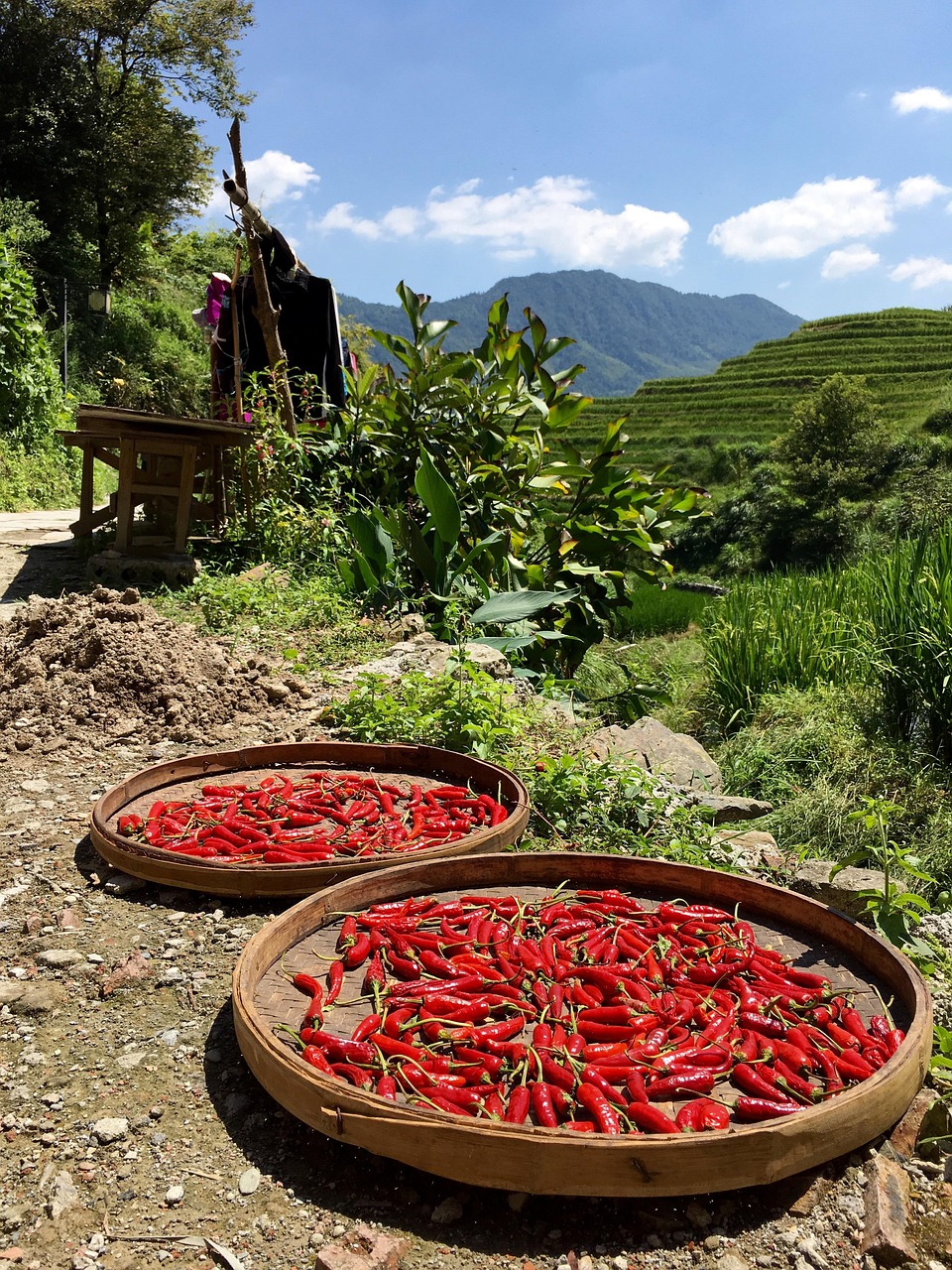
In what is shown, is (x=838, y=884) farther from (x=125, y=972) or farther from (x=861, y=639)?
(x=861, y=639)

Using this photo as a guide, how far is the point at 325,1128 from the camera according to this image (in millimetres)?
1692

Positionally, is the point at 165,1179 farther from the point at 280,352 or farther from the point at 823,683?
the point at 280,352

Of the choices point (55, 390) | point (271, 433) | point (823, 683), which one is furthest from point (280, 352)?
point (55, 390)

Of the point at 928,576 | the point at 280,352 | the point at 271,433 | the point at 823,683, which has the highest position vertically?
the point at 280,352

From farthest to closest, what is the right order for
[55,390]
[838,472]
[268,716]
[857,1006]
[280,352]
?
[838,472] < [55,390] < [280,352] < [268,716] < [857,1006]

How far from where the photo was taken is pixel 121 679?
13.0 ft

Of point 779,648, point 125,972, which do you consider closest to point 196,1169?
point 125,972

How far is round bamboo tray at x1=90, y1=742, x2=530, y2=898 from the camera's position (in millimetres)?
2602

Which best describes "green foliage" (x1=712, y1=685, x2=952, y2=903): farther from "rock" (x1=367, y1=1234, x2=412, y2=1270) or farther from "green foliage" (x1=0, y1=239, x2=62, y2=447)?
"green foliage" (x1=0, y1=239, x2=62, y2=447)

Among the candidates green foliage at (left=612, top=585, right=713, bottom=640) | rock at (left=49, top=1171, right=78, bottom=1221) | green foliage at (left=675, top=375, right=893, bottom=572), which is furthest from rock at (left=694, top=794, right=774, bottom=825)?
green foliage at (left=675, top=375, right=893, bottom=572)

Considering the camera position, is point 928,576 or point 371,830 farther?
point 928,576

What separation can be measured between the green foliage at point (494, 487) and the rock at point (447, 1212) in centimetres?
400

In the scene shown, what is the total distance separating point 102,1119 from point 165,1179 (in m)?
0.22

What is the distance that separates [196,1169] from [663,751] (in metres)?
3.51
